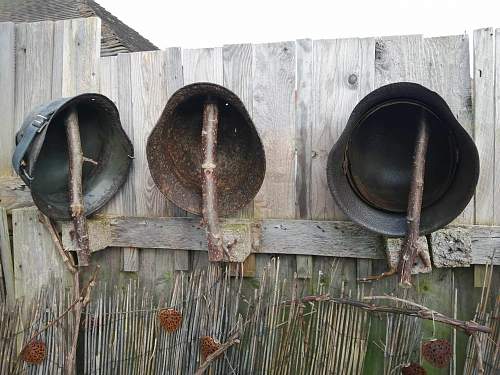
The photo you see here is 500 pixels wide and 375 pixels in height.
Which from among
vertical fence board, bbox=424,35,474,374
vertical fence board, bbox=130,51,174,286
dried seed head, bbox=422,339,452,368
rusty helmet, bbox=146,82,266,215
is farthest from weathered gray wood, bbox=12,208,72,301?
vertical fence board, bbox=424,35,474,374

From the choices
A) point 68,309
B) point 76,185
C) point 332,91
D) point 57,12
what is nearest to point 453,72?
point 332,91

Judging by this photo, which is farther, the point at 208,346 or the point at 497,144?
the point at 208,346

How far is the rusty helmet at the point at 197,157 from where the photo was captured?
203cm

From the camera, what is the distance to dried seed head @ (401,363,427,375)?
5.90 ft

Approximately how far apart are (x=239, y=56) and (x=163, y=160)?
692mm

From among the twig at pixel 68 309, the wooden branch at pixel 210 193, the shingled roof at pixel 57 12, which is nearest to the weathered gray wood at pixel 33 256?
the twig at pixel 68 309

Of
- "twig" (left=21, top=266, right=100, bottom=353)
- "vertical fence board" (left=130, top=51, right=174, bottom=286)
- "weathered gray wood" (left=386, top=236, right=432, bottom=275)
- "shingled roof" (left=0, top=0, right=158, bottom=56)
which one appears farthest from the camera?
"shingled roof" (left=0, top=0, right=158, bottom=56)

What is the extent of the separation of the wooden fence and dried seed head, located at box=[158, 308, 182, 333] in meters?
0.26

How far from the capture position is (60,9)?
8.64 metres

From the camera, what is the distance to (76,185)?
2125 mm

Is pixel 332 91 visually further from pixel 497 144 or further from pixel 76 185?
pixel 76 185

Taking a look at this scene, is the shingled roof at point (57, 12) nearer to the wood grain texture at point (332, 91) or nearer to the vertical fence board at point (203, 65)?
the vertical fence board at point (203, 65)

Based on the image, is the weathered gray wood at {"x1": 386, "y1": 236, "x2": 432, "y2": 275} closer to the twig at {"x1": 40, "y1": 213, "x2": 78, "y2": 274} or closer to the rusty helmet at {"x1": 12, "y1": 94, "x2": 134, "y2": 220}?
the rusty helmet at {"x1": 12, "y1": 94, "x2": 134, "y2": 220}

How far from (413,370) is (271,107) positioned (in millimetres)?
1432
